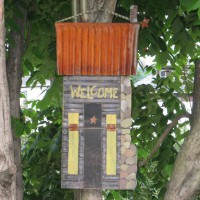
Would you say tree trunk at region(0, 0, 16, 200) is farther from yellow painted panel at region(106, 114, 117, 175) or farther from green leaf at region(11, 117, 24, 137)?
green leaf at region(11, 117, 24, 137)

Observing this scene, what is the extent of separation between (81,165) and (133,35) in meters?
0.71

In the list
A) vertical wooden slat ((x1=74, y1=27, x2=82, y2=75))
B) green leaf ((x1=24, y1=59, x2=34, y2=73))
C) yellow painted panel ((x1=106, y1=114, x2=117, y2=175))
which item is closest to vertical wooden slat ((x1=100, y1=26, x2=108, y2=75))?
vertical wooden slat ((x1=74, y1=27, x2=82, y2=75))

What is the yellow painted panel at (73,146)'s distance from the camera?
2.59 metres

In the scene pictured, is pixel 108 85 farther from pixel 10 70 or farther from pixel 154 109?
pixel 154 109

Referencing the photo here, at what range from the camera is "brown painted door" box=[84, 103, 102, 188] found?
260 cm

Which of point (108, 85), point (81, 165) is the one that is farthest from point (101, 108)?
point (81, 165)

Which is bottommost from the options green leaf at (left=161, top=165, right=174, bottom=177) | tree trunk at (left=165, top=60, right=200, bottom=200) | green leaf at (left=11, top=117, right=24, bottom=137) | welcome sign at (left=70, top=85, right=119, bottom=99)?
green leaf at (left=161, top=165, right=174, bottom=177)

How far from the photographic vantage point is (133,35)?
2586mm

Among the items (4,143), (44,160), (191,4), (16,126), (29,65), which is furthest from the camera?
(44,160)

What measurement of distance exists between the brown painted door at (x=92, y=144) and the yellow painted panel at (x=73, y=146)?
0.05m

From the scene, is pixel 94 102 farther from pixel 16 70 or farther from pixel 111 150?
pixel 16 70

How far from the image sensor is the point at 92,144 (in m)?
2.60

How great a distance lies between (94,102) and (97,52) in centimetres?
25

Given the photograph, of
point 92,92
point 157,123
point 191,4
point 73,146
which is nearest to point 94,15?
point 92,92
